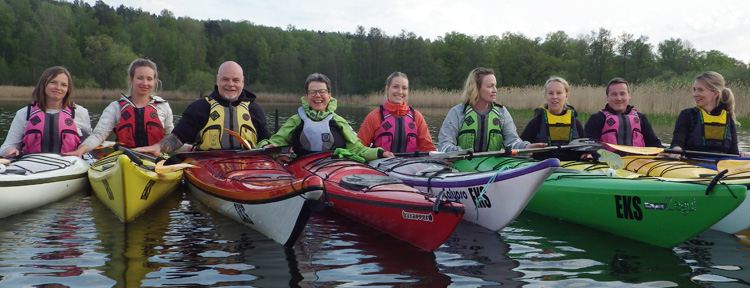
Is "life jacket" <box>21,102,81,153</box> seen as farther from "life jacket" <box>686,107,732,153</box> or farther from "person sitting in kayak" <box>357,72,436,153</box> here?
"life jacket" <box>686,107,732,153</box>

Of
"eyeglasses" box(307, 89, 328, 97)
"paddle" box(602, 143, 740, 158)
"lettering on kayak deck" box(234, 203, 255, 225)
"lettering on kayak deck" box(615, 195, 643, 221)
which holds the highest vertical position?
"eyeglasses" box(307, 89, 328, 97)

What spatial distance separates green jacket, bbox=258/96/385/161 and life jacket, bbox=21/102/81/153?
200 cm

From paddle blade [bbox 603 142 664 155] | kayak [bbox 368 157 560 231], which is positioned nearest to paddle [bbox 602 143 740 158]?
paddle blade [bbox 603 142 664 155]

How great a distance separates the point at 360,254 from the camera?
417 centimetres

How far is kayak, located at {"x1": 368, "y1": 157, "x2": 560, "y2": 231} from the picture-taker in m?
4.23

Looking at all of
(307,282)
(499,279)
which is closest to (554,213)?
(499,279)

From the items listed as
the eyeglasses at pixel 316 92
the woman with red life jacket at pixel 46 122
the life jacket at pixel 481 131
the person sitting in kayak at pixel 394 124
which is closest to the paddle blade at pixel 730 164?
the life jacket at pixel 481 131

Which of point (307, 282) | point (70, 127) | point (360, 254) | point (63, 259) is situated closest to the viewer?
point (307, 282)

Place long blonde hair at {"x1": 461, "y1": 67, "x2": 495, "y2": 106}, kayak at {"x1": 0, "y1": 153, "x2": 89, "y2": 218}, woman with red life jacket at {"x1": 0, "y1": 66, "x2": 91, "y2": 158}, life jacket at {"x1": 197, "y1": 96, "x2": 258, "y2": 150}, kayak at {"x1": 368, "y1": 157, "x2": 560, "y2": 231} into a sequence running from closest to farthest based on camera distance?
kayak at {"x1": 368, "y1": 157, "x2": 560, "y2": 231} → kayak at {"x1": 0, "y1": 153, "x2": 89, "y2": 218} → life jacket at {"x1": 197, "y1": 96, "x2": 258, "y2": 150} → woman with red life jacket at {"x1": 0, "y1": 66, "x2": 91, "y2": 158} → long blonde hair at {"x1": 461, "y1": 67, "x2": 495, "y2": 106}

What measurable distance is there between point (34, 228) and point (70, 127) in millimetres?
1458

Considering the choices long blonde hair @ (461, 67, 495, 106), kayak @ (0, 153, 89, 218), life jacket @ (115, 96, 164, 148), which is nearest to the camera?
kayak @ (0, 153, 89, 218)

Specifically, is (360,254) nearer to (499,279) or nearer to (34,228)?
(499,279)

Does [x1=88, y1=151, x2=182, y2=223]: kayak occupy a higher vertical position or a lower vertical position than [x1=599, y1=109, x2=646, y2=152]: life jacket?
lower

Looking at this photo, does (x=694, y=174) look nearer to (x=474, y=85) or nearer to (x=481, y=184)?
(x=481, y=184)
